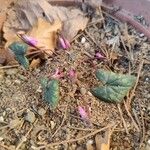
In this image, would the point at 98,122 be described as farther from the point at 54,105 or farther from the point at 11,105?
the point at 11,105

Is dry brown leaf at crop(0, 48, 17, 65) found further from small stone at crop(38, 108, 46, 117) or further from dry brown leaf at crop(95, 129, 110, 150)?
dry brown leaf at crop(95, 129, 110, 150)

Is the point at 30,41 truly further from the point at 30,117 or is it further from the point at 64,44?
the point at 30,117

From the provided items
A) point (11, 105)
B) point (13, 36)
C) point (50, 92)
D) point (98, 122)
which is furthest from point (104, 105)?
point (13, 36)

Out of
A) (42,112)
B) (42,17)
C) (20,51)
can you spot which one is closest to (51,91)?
(42,112)

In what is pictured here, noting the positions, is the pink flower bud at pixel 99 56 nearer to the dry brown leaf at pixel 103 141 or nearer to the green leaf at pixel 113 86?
the green leaf at pixel 113 86

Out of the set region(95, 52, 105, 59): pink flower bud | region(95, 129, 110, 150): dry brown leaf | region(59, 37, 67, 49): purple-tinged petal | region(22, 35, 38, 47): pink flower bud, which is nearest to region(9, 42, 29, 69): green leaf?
region(22, 35, 38, 47): pink flower bud

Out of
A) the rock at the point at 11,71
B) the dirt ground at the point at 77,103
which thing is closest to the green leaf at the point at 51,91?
the dirt ground at the point at 77,103
